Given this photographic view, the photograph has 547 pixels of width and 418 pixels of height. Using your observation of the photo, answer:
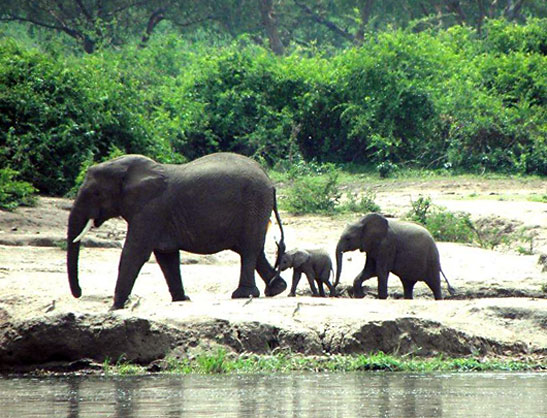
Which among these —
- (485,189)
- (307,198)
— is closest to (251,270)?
(307,198)

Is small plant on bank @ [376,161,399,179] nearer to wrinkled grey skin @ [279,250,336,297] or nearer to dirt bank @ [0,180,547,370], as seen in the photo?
dirt bank @ [0,180,547,370]

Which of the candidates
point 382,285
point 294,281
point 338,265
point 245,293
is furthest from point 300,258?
point 245,293

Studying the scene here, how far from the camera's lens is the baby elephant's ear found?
45.6ft

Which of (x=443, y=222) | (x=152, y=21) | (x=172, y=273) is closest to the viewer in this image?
(x=172, y=273)

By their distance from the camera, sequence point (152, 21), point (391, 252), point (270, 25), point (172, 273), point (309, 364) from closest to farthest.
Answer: point (309, 364) → point (172, 273) → point (391, 252) → point (270, 25) → point (152, 21)

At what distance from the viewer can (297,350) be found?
10.7m

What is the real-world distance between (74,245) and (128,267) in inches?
21.5

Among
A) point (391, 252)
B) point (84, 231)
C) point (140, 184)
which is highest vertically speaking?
point (140, 184)

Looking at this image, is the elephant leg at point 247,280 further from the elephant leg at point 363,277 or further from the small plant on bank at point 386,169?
the small plant on bank at point 386,169

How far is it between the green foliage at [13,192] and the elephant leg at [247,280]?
6061 mm

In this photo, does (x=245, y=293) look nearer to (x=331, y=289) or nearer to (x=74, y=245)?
(x=74, y=245)

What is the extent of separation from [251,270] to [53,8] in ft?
107

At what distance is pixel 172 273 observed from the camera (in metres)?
12.7

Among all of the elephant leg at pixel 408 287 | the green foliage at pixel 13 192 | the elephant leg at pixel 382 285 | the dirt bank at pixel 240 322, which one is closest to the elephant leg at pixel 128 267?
the dirt bank at pixel 240 322
